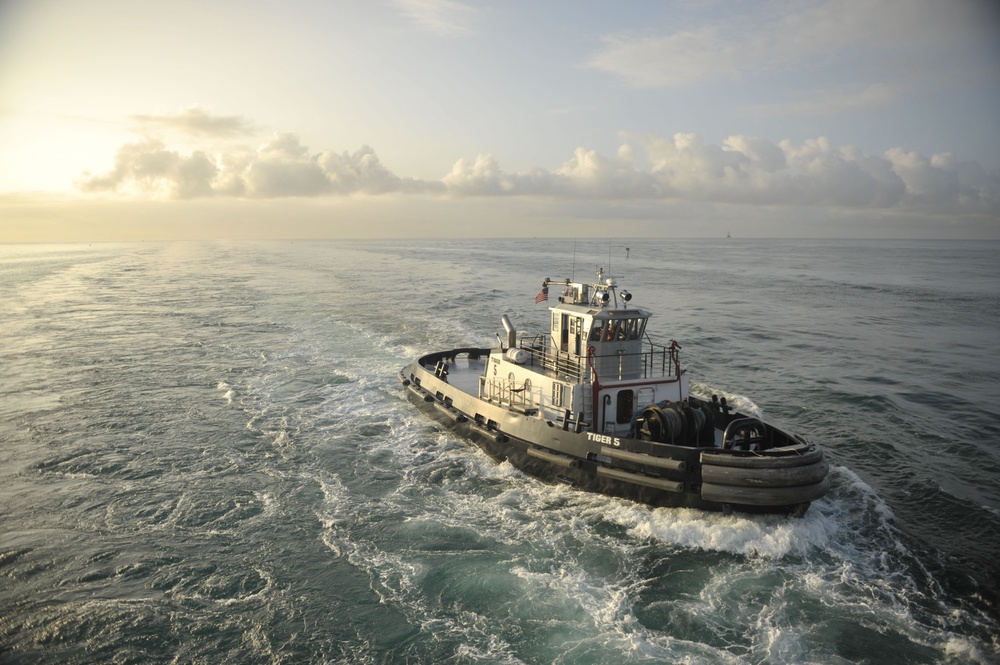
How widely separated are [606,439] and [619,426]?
5.18 feet

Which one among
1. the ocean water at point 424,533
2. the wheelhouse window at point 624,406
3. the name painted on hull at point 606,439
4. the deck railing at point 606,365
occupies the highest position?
the deck railing at point 606,365

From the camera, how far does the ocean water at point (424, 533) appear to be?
10.6 m

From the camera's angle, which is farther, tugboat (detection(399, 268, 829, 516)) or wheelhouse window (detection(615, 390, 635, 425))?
wheelhouse window (detection(615, 390, 635, 425))

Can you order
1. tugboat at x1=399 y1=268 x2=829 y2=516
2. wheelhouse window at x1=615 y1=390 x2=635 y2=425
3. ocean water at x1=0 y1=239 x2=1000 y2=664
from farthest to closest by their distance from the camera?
wheelhouse window at x1=615 y1=390 x2=635 y2=425, tugboat at x1=399 y1=268 x2=829 y2=516, ocean water at x1=0 y1=239 x2=1000 y2=664

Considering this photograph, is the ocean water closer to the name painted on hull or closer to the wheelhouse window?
the name painted on hull

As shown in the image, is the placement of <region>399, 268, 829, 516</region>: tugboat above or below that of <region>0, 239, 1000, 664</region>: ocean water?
above

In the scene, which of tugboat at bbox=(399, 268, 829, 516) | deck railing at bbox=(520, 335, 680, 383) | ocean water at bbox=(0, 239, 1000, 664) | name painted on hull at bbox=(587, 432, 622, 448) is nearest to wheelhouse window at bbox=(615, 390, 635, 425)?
tugboat at bbox=(399, 268, 829, 516)

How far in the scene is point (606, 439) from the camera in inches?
600

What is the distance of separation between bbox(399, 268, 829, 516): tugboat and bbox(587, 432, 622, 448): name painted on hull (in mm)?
25

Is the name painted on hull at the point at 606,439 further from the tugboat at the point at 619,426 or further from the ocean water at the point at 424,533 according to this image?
the ocean water at the point at 424,533

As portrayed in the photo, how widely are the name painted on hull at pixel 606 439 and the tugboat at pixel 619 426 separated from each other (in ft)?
0.08

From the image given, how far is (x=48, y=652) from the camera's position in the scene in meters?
10.3

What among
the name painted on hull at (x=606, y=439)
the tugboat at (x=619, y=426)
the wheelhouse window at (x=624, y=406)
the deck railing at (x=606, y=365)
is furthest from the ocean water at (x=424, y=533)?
the deck railing at (x=606, y=365)

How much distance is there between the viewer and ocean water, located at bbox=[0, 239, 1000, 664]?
34.9 feet
